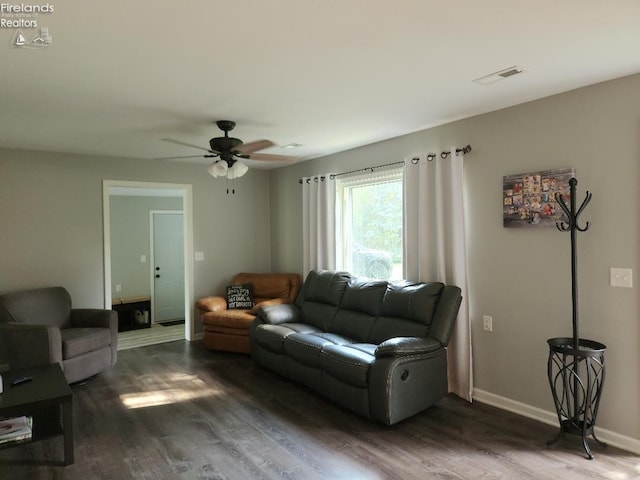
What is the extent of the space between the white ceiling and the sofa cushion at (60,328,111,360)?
6.34 feet

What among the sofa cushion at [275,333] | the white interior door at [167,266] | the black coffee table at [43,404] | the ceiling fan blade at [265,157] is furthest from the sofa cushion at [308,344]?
the white interior door at [167,266]

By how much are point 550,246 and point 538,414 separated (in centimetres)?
129

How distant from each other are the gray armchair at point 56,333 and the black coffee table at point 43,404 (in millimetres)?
676

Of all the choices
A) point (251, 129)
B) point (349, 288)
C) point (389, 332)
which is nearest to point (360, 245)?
point (349, 288)

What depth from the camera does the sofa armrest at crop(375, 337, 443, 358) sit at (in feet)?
10.0

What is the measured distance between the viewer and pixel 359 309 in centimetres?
412

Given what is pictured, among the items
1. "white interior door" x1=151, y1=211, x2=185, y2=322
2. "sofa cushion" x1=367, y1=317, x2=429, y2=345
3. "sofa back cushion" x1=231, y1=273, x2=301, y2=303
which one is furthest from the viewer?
"white interior door" x1=151, y1=211, x2=185, y2=322

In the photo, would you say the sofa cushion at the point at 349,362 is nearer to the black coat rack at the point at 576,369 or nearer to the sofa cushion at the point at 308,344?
the sofa cushion at the point at 308,344

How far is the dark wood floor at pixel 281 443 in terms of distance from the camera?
254 cm

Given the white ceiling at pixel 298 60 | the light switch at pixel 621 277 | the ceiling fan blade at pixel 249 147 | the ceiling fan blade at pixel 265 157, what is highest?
the white ceiling at pixel 298 60

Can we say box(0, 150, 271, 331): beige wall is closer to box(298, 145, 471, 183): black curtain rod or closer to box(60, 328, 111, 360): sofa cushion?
box(60, 328, 111, 360): sofa cushion

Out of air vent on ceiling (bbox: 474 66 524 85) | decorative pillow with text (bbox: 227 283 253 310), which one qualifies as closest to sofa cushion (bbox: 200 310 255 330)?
decorative pillow with text (bbox: 227 283 253 310)

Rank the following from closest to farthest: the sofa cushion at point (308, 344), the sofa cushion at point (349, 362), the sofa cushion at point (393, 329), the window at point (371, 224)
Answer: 1. the sofa cushion at point (349, 362)
2. the sofa cushion at point (393, 329)
3. the sofa cushion at point (308, 344)
4. the window at point (371, 224)

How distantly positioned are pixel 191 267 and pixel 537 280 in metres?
4.27
